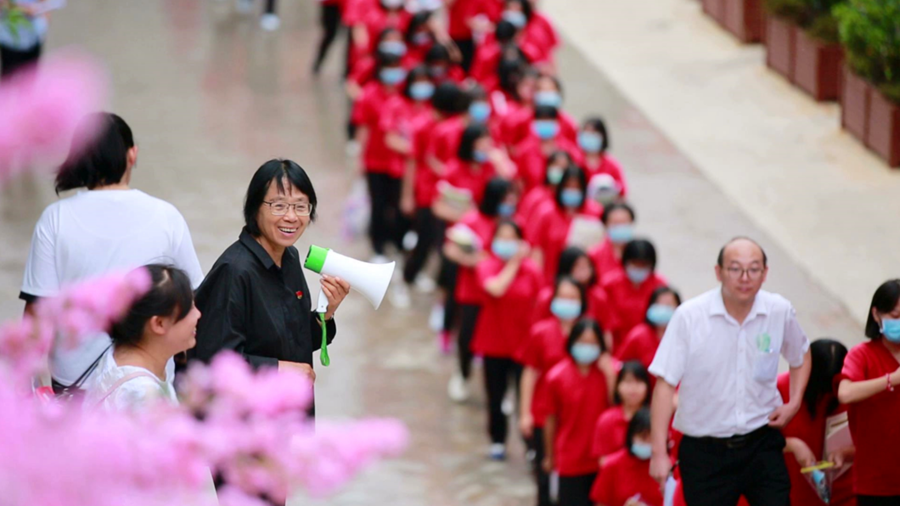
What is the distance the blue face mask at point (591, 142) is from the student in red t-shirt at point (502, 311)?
53.1 inches

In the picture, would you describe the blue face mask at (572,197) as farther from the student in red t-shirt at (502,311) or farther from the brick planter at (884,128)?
the brick planter at (884,128)

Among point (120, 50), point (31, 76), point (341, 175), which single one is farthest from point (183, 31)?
point (31, 76)

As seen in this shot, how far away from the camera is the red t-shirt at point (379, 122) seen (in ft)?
35.4

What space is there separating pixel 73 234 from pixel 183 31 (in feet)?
44.1

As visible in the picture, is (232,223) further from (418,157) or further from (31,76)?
(31,76)

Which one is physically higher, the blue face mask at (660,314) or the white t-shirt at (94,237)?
the white t-shirt at (94,237)

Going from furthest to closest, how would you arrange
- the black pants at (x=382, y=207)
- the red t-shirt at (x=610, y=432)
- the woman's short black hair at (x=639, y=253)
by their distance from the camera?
the black pants at (x=382, y=207) → the woman's short black hair at (x=639, y=253) → the red t-shirt at (x=610, y=432)

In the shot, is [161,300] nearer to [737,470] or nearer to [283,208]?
[283,208]

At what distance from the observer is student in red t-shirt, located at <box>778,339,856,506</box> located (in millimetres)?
5375

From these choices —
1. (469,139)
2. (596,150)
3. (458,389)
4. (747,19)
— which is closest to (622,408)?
(458,389)

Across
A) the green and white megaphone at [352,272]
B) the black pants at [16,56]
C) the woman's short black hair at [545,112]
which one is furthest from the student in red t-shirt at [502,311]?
the green and white megaphone at [352,272]

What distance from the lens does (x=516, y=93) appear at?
11164mm

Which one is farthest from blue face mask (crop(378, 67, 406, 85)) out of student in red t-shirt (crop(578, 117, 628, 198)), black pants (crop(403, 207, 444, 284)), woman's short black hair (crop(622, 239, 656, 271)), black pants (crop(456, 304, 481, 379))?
woman's short black hair (crop(622, 239, 656, 271))

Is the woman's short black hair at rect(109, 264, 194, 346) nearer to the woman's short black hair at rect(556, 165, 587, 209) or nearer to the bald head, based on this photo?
the bald head
